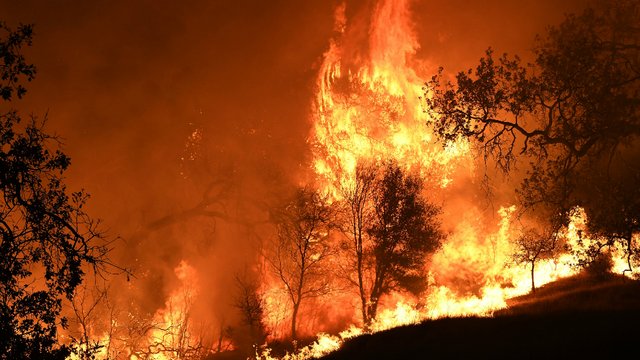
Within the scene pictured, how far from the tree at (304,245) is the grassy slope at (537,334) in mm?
21072

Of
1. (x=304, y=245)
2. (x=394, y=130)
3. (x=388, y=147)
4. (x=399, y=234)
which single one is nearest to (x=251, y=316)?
(x=304, y=245)

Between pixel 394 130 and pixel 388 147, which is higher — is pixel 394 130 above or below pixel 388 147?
above

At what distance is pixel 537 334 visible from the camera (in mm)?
14352

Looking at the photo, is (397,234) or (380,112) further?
(380,112)

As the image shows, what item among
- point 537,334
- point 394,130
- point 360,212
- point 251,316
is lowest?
point 537,334

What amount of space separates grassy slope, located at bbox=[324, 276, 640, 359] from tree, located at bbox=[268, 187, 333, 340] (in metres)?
21.1

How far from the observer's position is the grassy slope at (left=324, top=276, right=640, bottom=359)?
481 inches

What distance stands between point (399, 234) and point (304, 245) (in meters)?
9.27

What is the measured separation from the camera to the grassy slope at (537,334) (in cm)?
1222

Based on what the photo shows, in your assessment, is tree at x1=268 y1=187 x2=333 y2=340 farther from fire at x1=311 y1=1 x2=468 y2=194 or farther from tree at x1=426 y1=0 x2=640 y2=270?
tree at x1=426 y1=0 x2=640 y2=270

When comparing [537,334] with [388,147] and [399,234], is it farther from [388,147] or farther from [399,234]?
[388,147]

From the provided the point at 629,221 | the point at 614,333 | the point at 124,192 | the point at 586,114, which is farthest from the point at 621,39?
the point at 124,192

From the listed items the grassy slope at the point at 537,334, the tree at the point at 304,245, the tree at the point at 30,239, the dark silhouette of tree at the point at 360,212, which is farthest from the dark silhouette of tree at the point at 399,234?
the tree at the point at 30,239

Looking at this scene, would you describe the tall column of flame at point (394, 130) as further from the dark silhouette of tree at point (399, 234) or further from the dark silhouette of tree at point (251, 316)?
the dark silhouette of tree at point (251, 316)
